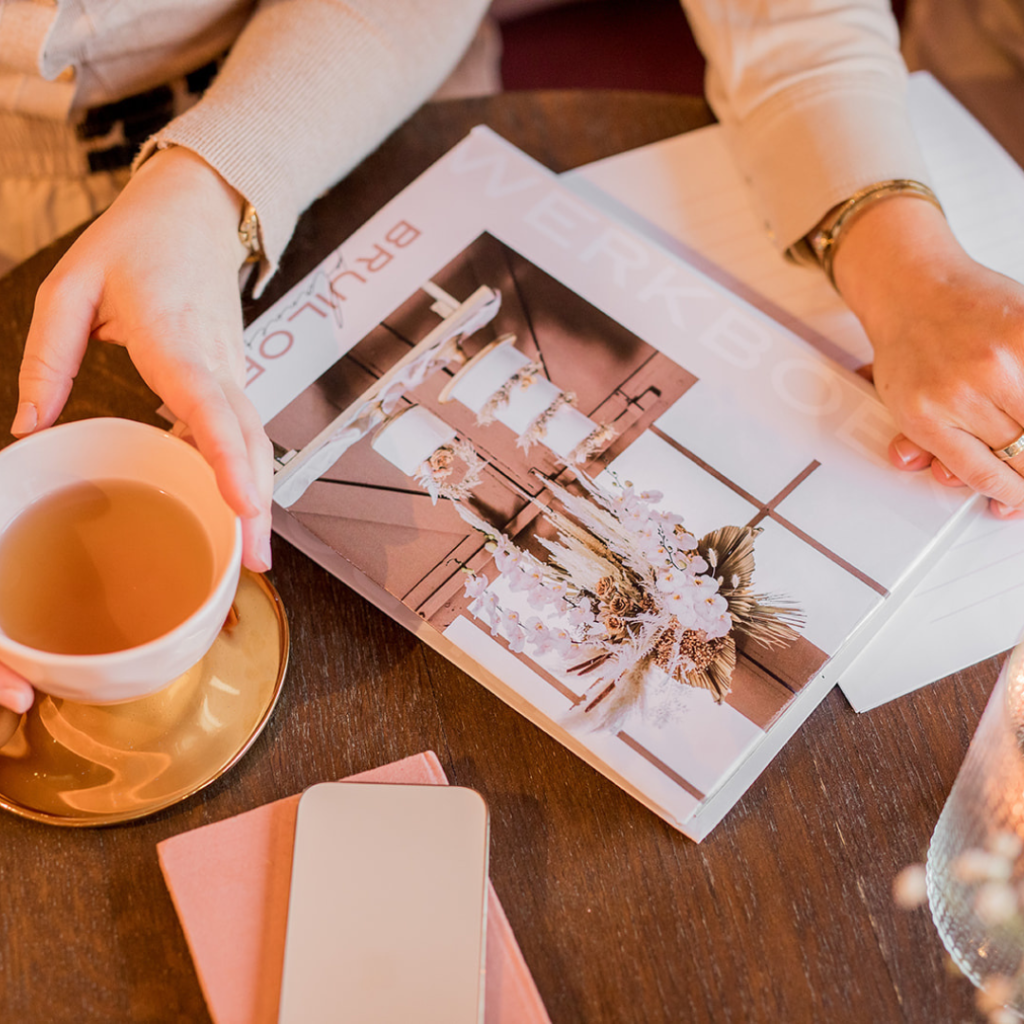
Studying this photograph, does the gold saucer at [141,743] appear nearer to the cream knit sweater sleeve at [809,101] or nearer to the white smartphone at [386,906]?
the white smartphone at [386,906]

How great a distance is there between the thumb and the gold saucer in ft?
0.54

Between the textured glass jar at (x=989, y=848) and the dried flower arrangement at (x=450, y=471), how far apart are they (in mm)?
310

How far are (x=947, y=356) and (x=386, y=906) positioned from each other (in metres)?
0.48

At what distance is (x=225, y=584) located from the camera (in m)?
0.43

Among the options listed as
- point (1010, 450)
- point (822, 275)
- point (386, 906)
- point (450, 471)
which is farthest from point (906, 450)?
point (386, 906)

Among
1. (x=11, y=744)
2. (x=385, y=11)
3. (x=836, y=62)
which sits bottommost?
(x=11, y=744)

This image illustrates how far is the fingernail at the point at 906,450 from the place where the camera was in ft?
1.88

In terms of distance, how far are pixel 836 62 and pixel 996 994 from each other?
0.64 meters

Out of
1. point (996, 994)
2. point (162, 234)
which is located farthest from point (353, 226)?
point (996, 994)

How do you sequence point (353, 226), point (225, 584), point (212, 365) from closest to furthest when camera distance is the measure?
point (225, 584)
point (212, 365)
point (353, 226)

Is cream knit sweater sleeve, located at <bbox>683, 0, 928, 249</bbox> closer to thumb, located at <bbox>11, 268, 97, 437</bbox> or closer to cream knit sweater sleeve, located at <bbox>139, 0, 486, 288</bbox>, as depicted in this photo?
cream knit sweater sleeve, located at <bbox>139, 0, 486, 288</bbox>

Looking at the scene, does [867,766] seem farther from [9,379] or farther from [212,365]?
[9,379]

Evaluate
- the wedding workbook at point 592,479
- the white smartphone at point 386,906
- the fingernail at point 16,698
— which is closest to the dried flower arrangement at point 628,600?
the wedding workbook at point 592,479

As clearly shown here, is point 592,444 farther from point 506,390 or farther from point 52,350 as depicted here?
point 52,350
